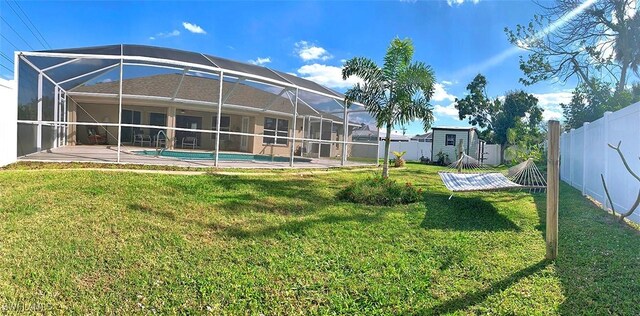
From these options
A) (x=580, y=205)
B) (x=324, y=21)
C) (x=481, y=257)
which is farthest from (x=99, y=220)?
(x=324, y=21)

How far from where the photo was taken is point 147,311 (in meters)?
3.17

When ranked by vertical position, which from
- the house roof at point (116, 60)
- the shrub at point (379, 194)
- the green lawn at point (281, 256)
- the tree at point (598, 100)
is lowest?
the green lawn at point (281, 256)

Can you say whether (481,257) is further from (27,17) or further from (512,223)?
(27,17)

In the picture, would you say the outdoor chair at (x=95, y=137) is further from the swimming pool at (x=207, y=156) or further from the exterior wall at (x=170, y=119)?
the swimming pool at (x=207, y=156)

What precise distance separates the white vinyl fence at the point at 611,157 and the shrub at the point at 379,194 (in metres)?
3.72

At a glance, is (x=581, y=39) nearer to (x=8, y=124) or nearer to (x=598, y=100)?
(x=598, y=100)

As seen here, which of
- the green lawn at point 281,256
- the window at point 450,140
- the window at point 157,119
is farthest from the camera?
the window at point 450,140

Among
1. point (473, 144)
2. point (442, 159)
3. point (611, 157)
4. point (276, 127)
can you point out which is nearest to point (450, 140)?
point (473, 144)

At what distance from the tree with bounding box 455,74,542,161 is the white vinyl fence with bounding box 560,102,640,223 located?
28792 mm

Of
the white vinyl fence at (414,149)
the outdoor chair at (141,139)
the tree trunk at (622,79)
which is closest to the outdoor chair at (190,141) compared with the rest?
the outdoor chair at (141,139)

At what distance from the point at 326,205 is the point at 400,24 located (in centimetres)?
1081

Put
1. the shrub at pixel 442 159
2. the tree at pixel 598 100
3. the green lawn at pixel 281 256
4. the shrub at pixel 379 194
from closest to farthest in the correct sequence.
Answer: the green lawn at pixel 281 256
the shrub at pixel 379 194
the tree at pixel 598 100
the shrub at pixel 442 159

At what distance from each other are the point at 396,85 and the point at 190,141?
10575 millimetres

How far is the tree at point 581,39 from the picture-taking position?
62.0 feet
